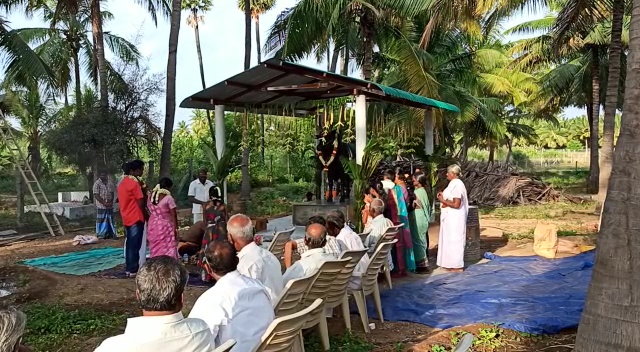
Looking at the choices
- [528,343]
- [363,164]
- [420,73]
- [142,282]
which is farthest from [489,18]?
[142,282]

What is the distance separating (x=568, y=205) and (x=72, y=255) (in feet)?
49.6

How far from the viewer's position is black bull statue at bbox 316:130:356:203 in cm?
1256

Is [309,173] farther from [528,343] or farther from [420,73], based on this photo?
[528,343]

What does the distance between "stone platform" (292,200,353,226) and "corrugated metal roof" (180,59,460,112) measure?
88.8 inches

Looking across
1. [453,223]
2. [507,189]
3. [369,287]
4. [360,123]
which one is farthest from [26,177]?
[507,189]

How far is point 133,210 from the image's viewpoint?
8.10 metres

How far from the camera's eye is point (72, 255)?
10.3m

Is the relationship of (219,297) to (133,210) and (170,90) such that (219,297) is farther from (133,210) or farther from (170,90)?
(170,90)

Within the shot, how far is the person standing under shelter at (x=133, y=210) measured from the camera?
794cm

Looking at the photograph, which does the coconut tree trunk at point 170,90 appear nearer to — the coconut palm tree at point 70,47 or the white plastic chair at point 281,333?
the coconut palm tree at point 70,47

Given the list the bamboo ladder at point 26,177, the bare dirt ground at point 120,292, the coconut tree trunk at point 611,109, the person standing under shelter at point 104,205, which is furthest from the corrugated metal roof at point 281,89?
the coconut tree trunk at point 611,109

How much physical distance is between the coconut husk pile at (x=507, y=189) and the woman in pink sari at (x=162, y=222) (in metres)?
14.2

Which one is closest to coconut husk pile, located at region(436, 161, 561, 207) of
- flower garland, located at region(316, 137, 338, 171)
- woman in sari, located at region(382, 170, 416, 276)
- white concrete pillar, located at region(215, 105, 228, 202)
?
flower garland, located at region(316, 137, 338, 171)

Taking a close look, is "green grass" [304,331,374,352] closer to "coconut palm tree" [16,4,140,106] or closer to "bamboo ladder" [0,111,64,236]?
"bamboo ladder" [0,111,64,236]
